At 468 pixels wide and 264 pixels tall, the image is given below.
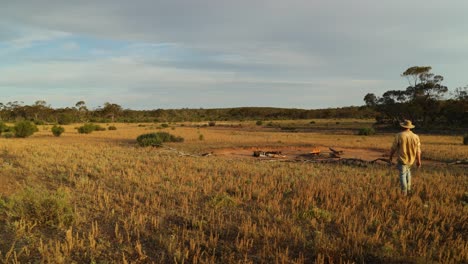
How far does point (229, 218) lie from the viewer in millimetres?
6777

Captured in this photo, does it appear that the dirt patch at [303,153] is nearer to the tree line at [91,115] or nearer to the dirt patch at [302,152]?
the dirt patch at [302,152]

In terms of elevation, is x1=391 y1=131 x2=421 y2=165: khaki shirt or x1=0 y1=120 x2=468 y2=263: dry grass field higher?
x1=391 y1=131 x2=421 y2=165: khaki shirt

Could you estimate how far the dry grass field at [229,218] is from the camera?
5117mm

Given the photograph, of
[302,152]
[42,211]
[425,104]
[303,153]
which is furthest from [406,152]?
[425,104]

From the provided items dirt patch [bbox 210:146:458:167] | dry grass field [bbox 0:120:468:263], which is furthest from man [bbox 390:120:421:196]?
dirt patch [bbox 210:146:458:167]

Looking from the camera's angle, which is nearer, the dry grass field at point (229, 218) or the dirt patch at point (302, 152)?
the dry grass field at point (229, 218)

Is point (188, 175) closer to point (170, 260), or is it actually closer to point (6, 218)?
point (6, 218)

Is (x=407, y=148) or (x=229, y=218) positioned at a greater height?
(x=407, y=148)

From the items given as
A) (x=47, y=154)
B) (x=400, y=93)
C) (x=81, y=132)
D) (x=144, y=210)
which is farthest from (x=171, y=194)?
(x=400, y=93)

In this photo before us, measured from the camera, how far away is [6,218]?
6.48 metres

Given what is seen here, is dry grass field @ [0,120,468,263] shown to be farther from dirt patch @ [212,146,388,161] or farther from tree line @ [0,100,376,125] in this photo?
tree line @ [0,100,376,125]

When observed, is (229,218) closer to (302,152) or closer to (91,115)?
(302,152)

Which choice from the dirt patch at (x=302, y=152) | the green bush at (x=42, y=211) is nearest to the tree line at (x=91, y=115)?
the dirt patch at (x=302, y=152)

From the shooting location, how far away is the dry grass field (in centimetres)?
512
